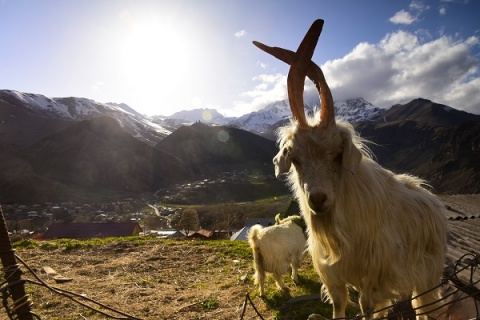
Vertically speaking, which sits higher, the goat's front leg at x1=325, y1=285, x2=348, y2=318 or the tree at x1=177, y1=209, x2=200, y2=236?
the goat's front leg at x1=325, y1=285, x2=348, y2=318

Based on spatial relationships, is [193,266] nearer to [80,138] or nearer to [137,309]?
[137,309]

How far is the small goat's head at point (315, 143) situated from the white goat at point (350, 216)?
0.04 ft

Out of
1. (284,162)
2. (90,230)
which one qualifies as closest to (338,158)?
(284,162)

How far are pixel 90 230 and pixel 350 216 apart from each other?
209ft

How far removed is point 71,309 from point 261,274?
16.5ft

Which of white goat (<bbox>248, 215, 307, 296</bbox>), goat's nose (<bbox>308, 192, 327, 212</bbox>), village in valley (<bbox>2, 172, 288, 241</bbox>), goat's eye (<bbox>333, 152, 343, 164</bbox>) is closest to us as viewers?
goat's nose (<bbox>308, 192, 327, 212</bbox>)

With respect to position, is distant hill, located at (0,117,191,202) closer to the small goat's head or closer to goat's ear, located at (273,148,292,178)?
goat's ear, located at (273,148,292,178)

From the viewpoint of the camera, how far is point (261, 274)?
8664 mm

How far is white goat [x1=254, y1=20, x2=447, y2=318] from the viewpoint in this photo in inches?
159

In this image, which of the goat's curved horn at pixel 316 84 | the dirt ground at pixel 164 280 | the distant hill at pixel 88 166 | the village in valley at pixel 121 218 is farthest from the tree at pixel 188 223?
the distant hill at pixel 88 166

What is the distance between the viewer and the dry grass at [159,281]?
7590mm

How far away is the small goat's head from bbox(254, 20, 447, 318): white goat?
0.01 meters

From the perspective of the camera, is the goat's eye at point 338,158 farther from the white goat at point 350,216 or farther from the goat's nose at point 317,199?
the goat's nose at point 317,199

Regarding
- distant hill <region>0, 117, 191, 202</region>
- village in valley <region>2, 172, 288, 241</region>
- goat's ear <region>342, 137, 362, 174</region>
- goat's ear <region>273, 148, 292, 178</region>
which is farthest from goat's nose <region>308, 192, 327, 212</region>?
distant hill <region>0, 117, 191, 202</region>
